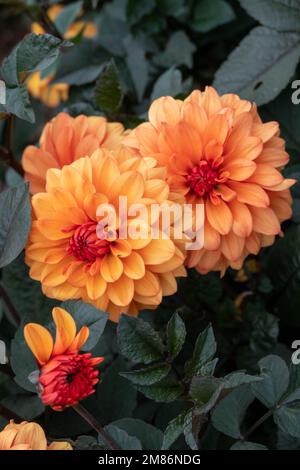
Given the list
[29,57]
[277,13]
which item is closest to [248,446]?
[29,57]

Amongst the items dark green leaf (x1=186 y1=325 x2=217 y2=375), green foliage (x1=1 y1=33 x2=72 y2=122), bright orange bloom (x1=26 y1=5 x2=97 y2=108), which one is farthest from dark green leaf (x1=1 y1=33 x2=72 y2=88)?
bright orange bloom (x1=26 y1=5 x2=97 y2=108)

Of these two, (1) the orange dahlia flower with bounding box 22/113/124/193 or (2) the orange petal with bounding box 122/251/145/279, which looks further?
Answer: (1) the orange dahlia flower with bounding box 22/113/124/193

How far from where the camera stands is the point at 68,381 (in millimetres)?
674

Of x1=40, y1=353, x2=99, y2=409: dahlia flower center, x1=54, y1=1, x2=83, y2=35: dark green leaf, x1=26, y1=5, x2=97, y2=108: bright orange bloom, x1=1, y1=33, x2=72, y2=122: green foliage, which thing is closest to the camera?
x1=40, y1=353, x2=99, y2=409: dahlia flower center

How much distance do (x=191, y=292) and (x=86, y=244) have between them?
29 cm

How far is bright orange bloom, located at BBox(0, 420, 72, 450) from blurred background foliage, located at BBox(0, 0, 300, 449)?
0.14 ft

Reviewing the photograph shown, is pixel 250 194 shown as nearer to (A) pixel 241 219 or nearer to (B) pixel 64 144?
(A) pixel 241 219

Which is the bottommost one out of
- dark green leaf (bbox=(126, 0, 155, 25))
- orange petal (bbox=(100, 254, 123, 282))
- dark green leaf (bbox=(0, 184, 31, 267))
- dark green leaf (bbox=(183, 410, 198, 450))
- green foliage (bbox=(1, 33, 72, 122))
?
dark green leaf (bbox=(183, 410, 198, 450))

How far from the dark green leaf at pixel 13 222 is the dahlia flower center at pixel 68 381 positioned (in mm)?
184

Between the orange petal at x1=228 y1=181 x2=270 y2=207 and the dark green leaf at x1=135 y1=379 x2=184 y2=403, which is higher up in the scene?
Answer: the orange petal at x1=228 y1=181 x2=270 y2=207

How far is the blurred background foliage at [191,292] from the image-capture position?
79 centimetres

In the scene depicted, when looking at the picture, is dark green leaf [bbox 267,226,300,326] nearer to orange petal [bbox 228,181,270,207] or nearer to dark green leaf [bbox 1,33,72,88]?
orange petal [bbox 228,181,270,207]

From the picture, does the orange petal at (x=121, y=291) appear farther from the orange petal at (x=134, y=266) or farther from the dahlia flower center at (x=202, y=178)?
the dahlia flower center at (x=202, y=178)

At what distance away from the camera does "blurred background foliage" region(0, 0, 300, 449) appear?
2.61ft
